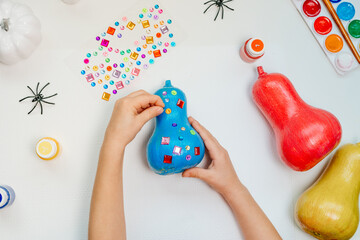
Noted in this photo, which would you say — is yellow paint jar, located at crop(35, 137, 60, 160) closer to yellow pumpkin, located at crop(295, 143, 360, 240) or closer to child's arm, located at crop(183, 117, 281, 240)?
A: child's arm, located at crop(183, 117, 281, 240)

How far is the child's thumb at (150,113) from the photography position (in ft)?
2.14

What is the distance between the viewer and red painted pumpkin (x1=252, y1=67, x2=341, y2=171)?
2.25 feet

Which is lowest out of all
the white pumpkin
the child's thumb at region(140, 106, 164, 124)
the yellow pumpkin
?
the yellow pumpkin

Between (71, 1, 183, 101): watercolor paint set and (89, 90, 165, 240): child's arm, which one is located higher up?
(71, 1, 183, 101): watercolor paint set

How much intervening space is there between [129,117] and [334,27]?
0.62m

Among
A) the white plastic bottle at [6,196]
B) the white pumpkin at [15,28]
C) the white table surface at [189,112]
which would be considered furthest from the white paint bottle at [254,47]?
the white plastic bottle at [6,196]

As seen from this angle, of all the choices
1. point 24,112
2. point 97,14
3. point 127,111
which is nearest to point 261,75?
point 127,111

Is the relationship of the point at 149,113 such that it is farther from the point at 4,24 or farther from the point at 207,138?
the point at 4,24

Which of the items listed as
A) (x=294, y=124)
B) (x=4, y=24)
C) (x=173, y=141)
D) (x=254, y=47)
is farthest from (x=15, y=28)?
(x=294, y=124)

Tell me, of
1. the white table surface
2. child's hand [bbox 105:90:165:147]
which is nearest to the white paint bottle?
the white table surface

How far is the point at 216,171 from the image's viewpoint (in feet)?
2.35

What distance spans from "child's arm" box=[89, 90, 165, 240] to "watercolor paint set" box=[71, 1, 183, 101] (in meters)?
0.13

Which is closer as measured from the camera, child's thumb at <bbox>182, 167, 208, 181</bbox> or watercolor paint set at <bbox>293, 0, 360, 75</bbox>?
child's thumb at <bbox>182, 167, 208, 181</bbox>

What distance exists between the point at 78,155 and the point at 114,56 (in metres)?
0.28
